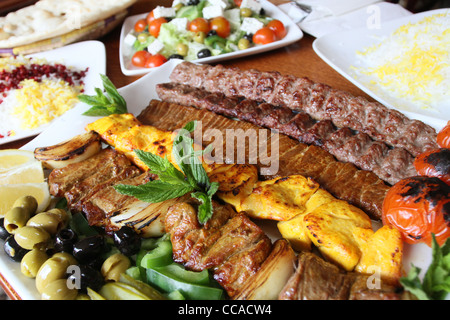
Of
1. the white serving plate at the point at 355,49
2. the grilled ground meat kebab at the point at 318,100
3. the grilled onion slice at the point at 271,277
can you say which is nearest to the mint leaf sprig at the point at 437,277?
the grilled onion slice at the point at 271,277

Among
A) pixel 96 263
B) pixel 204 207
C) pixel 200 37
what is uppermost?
pixel 200 37

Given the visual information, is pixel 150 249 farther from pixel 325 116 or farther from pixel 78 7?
pixel 78 7

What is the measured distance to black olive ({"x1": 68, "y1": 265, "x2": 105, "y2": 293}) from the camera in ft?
7.49

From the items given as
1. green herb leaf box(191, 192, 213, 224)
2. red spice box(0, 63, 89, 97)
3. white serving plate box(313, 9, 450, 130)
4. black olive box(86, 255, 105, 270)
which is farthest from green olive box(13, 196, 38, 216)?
white serving plate box(313, 9, 450, 130)

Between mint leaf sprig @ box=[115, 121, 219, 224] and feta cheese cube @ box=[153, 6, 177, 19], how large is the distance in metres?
3.48

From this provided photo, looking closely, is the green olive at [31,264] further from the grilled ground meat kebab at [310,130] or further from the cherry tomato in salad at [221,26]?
the cherry tomato in salad at [221,26]

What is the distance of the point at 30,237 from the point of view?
2.50 m

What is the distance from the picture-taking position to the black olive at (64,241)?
2516 millimetres

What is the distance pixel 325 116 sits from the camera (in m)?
3.39

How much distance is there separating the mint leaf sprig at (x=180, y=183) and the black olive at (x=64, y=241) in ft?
1.54

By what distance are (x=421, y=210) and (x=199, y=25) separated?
4.04 m

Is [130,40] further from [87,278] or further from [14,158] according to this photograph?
[87,278]

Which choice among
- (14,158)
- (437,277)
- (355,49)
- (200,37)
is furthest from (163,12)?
(437,277)
